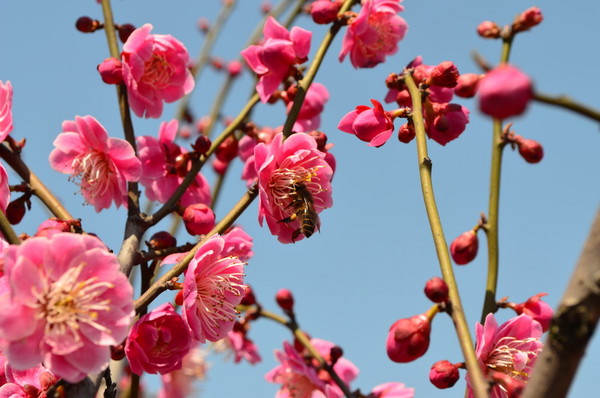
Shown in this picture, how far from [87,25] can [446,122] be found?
57.6 inches

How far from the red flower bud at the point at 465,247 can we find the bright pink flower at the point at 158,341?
0.92 meters

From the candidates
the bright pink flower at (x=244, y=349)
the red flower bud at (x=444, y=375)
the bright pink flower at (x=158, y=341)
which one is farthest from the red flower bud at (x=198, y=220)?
the bright pink flower at (x=244, y=349)

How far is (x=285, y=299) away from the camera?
124 inches

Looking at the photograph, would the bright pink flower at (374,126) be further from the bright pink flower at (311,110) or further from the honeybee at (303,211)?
the bright pink flower at (311,110)

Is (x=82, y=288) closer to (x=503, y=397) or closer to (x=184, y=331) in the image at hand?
(x=184, y=331)

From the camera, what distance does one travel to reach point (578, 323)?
0.97 metres

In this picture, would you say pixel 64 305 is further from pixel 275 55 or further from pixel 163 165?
pixel 275 55

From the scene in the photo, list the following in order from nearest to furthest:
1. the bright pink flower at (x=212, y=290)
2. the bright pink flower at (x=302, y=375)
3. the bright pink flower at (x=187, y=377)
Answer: the bright pink flower at (x=212, y=290) < the bright pink flower at (x=302, y=375) < the bright pink flower at (x=187, y=377)

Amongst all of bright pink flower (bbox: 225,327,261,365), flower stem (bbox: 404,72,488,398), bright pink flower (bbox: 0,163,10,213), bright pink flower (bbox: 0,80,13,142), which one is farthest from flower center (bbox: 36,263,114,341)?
bright pink flower (bbox: 225,327,261,365)

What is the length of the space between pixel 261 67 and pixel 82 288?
4.10 feet

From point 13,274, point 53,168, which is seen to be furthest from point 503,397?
point 53,168

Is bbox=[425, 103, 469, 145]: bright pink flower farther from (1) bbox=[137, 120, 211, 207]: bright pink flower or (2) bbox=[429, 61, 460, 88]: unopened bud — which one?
(1) bbox=[137, 120, 211, 207]: bright pink flower

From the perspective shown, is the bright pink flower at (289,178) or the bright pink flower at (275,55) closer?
the bright pink flower at (289,178)

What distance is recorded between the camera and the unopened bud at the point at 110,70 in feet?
7.79
